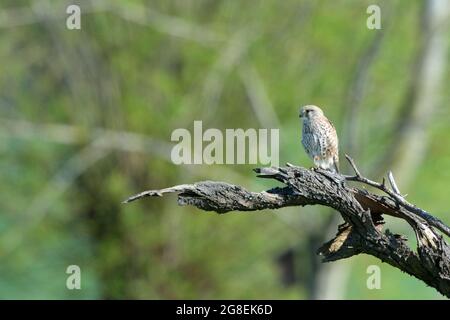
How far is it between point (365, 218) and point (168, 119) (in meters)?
12.6

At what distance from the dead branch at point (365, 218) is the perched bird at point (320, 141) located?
136cm

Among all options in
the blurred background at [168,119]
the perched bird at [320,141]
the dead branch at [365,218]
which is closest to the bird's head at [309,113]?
the perched bird at [320,141]

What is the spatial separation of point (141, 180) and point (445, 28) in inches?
223

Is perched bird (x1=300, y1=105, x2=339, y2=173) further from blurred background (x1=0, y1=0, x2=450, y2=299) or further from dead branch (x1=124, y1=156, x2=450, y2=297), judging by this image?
blurred background (x1=0, y1=0, x2=450, y2=299)

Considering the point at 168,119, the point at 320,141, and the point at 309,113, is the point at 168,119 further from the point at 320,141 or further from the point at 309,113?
the point at 320,141

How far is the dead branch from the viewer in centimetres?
523

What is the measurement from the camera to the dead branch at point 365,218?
17.2 ft

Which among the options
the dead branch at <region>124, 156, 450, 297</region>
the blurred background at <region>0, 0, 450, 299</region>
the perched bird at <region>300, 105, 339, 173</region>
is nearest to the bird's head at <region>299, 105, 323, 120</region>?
the perched bird at <region>300, 105, 339, 173</region>

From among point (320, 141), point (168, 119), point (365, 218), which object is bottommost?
point (365, 218)

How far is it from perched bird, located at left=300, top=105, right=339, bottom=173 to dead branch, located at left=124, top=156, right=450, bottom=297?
1.36 metres

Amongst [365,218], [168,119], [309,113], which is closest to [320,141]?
[309,113]

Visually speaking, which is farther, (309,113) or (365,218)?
(309,113)

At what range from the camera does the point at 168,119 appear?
58.2 feet
